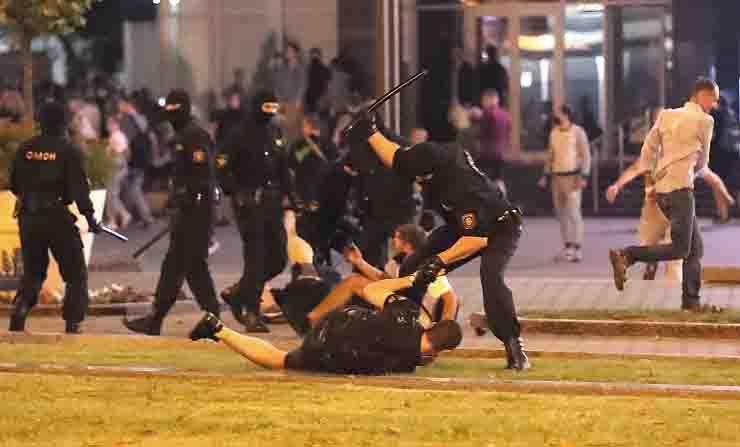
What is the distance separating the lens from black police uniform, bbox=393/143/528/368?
1182cm

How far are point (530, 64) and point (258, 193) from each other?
59.0 feet

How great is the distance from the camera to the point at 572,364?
12.5 meters

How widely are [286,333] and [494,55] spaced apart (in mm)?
17493

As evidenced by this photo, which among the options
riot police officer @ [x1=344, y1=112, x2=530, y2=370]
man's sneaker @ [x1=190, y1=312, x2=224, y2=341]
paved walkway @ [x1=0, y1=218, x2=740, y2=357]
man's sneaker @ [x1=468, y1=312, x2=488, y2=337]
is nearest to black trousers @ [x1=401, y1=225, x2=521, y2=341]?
riot police officer @ [x1=344, y1=112, x2=530, y2=370]

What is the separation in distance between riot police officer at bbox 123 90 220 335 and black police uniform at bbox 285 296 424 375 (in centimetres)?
295

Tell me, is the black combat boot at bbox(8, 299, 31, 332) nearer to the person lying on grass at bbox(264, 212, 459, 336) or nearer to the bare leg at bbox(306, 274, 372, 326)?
the person lying on grass at bbox(264, 212, 459, 336)

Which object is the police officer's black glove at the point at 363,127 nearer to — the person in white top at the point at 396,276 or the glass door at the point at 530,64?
the person in white top at the point at 396,276

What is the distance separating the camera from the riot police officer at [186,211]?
1448 centimetres

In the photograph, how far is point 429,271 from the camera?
38.4 feet

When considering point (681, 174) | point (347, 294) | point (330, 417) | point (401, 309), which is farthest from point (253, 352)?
point (681, 174)

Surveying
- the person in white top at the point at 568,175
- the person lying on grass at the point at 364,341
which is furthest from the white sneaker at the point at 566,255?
the person lying on grass at the point at 364,341

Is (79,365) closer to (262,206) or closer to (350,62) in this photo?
(262,206)

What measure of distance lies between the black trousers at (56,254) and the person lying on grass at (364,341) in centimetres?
277

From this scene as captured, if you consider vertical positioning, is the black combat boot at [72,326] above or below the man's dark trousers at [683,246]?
below
